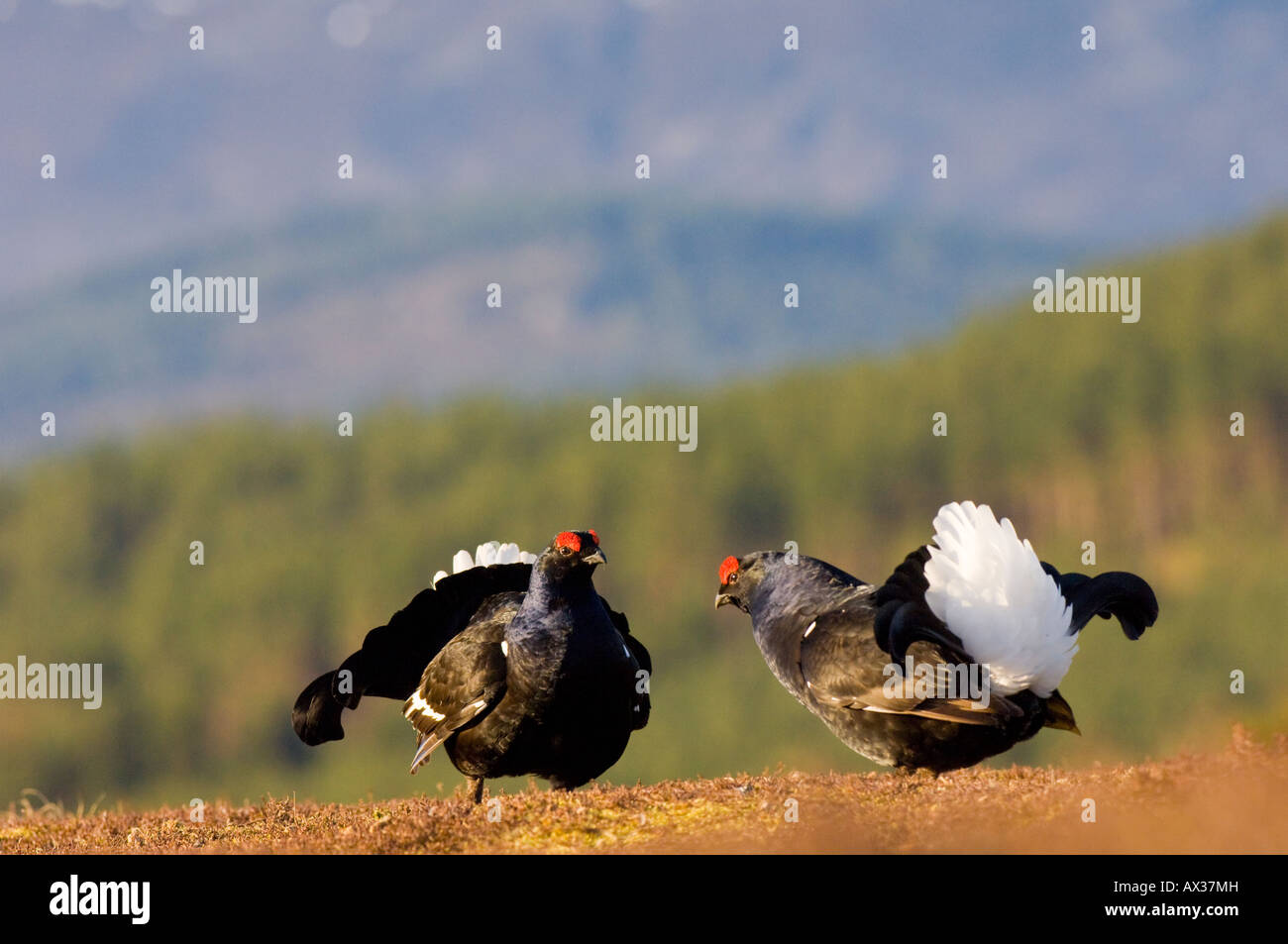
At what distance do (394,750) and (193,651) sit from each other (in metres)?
26.3

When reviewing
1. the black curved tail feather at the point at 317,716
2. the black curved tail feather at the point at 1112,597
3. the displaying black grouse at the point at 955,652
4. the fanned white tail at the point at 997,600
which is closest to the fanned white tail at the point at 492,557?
the black curved tail feather at the point at 317,716

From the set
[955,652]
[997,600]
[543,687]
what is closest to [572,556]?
[543,687]

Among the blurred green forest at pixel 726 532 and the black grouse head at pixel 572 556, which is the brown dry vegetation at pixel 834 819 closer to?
the black grouse head at pixel 572 556

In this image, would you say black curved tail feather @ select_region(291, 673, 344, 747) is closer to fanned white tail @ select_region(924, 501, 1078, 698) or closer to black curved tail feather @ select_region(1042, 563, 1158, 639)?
fanned white tail @ select_region(924, 501, 1078, 698)

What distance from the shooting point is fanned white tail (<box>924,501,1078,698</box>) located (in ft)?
30.5

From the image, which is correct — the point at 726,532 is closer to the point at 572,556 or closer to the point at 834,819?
the point at 572,556

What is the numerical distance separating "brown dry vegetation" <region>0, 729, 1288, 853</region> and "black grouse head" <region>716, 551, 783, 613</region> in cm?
188

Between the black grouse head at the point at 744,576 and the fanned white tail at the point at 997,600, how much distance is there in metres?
2.12

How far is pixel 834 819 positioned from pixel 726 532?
93.2 meters

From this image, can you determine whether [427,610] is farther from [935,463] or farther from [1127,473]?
[935,463]

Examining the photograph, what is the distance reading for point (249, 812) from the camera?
1079 cm

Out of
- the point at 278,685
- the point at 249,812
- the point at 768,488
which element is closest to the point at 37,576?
the point at 278,685

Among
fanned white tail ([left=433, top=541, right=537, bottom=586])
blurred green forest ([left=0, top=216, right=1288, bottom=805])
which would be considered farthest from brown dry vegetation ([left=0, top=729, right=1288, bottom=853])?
blurred green forest ([left=0, top=216, right=1288, bottom=805])

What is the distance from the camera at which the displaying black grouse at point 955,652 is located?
363 inches
